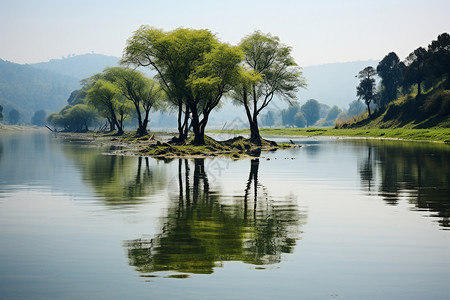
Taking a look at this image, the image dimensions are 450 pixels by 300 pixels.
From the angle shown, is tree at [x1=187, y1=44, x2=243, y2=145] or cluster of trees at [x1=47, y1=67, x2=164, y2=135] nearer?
tree at [x1=187, y1=44, x2=243, y2=145]

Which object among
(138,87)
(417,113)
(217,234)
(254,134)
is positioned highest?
(138,87)

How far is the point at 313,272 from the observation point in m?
10.5

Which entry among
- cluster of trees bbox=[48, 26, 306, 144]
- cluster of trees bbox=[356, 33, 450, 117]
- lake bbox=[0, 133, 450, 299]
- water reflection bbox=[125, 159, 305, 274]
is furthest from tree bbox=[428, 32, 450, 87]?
Answer: water reflection bbox=[125, 159, 305, 274]

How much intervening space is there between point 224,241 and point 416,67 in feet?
423

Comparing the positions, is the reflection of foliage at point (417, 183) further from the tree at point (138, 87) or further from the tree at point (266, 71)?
the tree at point (138, 87)

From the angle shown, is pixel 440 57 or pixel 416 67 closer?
pixel 440 57

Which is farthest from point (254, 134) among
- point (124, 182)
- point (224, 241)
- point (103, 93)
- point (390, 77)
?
point (390, 77)

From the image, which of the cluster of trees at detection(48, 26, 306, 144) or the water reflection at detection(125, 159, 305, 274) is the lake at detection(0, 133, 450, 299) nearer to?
the water reflection at detection(125, 159, 305, 274)

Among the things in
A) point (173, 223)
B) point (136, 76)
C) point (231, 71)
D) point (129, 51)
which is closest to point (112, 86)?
point (136, 76)

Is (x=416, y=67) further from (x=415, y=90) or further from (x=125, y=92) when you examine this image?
(x=125, y=92)

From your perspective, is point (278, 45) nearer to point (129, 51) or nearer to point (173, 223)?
point (129, 51)

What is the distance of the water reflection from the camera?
450 inches

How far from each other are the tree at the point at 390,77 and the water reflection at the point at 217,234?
14088cm

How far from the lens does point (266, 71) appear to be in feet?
265
